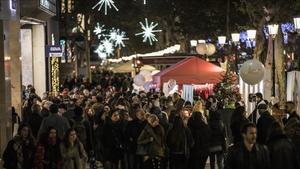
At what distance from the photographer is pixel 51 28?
3612 centimetres

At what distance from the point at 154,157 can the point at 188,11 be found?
33.5 m

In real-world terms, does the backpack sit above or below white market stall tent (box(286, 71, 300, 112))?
below

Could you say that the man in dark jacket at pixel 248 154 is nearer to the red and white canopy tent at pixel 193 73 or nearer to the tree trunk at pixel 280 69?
the red and white canopy tent at pixel 193 73

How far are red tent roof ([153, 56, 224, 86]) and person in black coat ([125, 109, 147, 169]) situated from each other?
35.1ft

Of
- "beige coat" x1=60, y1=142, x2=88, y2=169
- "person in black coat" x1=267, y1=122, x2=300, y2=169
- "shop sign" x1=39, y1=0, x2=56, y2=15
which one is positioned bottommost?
"beige coat" x1=60, y1=142, x2=88, y2=169

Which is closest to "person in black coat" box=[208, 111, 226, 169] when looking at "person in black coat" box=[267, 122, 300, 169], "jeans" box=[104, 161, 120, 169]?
"jeans" box=[104, 161, 120, 169]

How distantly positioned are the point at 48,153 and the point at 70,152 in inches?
14.4

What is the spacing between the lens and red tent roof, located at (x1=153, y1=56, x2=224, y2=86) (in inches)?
1001

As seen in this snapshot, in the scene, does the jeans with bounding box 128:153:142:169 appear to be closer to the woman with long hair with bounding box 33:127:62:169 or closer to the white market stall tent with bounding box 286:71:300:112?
the woman with long hair with bounding box 33:127:62:169

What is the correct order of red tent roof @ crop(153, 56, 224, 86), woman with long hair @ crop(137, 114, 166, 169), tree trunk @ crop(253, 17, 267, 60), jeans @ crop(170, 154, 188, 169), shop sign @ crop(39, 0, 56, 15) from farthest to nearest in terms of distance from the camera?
tree trunk @ crop(253, 17, 267, 60), shop sign @ crop(39, 0, 56, 15), red tent roof @ crop(153, 56, 224, 86), jeans @ crop(170, 154, 188, 169), woman with long hair @ crop(137, 114, 166, 169)

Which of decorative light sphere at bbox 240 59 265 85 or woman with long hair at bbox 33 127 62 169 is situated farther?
decorative light sphere at bbox 240 59 265 85

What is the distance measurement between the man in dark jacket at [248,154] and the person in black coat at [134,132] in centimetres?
559

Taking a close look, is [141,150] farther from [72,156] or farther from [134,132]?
[72,156]

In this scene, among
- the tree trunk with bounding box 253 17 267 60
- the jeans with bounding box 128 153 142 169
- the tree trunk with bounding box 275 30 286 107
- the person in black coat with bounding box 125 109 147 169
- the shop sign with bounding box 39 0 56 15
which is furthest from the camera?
the tree trunk with bounding box 253 17 267 60
